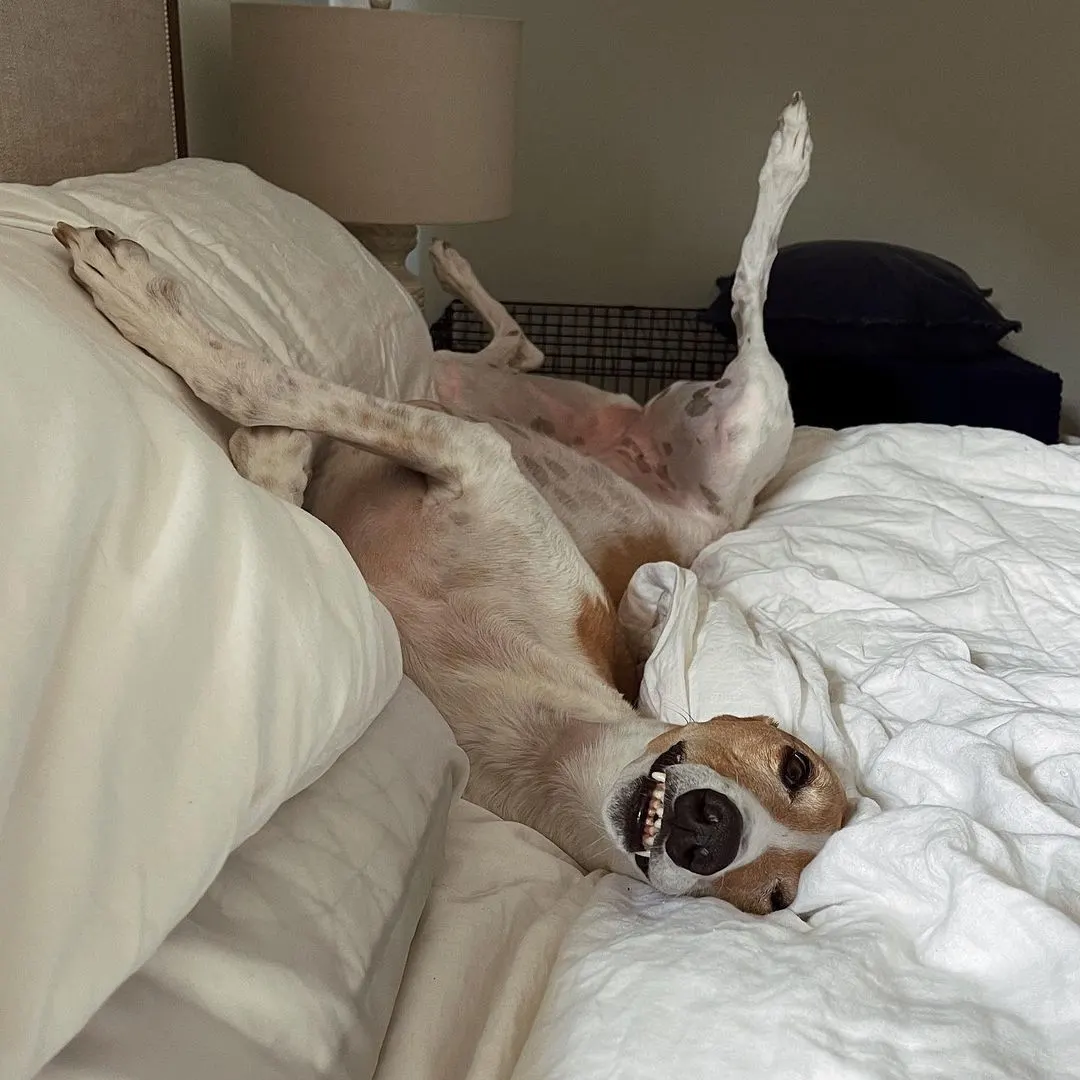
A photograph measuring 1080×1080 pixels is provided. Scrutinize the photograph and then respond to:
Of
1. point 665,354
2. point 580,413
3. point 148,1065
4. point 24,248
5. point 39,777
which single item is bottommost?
point 665,354

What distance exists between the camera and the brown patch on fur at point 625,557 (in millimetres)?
1747

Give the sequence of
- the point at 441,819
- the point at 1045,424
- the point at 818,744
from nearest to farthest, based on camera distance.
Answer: the point at 441,819, the point at 818,744, the point at 1045,424

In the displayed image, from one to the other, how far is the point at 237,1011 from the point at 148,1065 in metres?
0.07

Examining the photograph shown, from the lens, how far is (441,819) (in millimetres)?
958

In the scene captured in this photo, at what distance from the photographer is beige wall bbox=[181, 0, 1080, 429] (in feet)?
12.1

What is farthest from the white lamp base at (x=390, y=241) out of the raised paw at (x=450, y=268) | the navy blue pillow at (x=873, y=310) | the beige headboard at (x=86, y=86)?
Answer: the navy blue pillow at (x=873, y=310)

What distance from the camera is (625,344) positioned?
149 inches

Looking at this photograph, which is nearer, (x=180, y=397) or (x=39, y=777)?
(x=39, y=777)

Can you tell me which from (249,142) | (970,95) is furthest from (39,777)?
(970,95)

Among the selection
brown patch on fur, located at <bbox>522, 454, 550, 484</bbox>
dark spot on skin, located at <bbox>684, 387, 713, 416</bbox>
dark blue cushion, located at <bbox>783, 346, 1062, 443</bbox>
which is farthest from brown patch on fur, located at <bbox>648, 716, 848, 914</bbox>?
dark blue cushion, located at <bbox>783, 346, 1062, 443</bbox>

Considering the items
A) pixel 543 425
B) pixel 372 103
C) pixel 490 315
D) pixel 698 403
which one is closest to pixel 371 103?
pixel 372 103

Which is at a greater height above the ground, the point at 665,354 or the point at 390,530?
the point at 390,530

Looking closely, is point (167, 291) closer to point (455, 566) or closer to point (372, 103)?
point (455, 566)

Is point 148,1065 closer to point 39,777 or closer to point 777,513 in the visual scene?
point 39,777
